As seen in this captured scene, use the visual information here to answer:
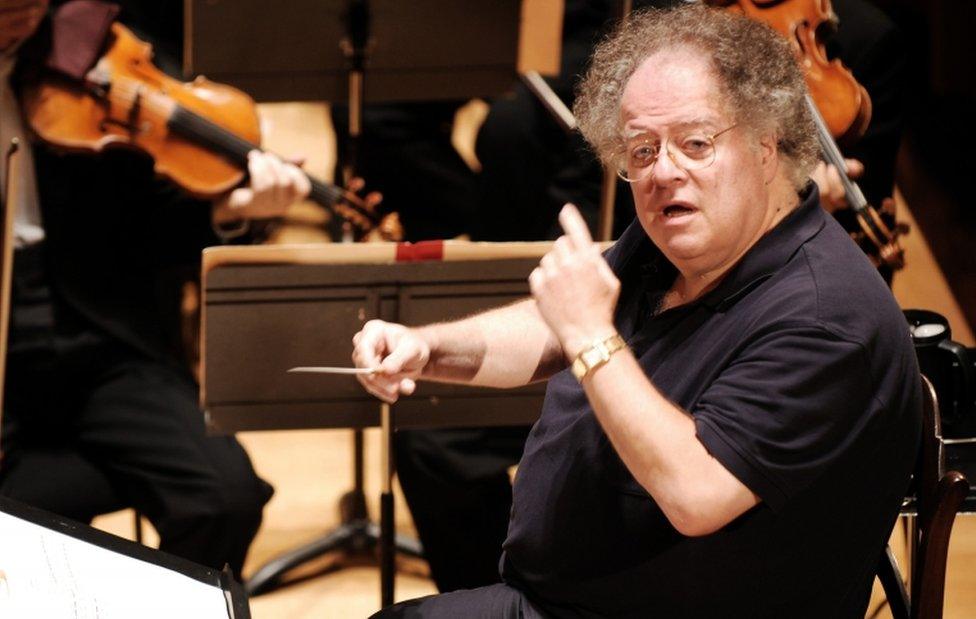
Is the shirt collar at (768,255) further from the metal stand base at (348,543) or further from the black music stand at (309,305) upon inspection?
the metal stand base at (348,543)

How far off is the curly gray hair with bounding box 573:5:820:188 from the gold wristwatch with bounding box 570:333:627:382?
0.32m

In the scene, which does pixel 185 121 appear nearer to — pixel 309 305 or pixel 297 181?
pixel 297 181

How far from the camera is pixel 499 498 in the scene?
301cm

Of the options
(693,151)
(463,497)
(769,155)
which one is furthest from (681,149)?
(463,497)

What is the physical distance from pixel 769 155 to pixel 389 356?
1.88 feet

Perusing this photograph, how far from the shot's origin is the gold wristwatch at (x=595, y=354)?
5.12ft

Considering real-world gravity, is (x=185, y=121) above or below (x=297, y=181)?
above

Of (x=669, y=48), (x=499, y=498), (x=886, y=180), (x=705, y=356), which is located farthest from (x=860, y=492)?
(x=499, y=498)

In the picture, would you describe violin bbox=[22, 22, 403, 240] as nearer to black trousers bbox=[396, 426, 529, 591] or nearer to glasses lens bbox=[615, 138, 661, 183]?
black trousers bbox=[396, 426, 529, 591]

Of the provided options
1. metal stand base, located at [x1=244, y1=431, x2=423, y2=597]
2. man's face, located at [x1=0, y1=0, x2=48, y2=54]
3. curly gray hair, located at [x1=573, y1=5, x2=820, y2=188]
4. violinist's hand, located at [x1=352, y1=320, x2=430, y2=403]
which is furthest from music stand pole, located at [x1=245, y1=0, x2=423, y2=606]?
curly gray hair, located at [x1=573, y1=5, x2=820, y2=188]

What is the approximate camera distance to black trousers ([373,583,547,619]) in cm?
189

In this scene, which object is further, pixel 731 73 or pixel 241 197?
pixel 241 197

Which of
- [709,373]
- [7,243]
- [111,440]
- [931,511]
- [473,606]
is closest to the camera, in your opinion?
[709,373]

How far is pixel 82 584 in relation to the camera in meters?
1.55
